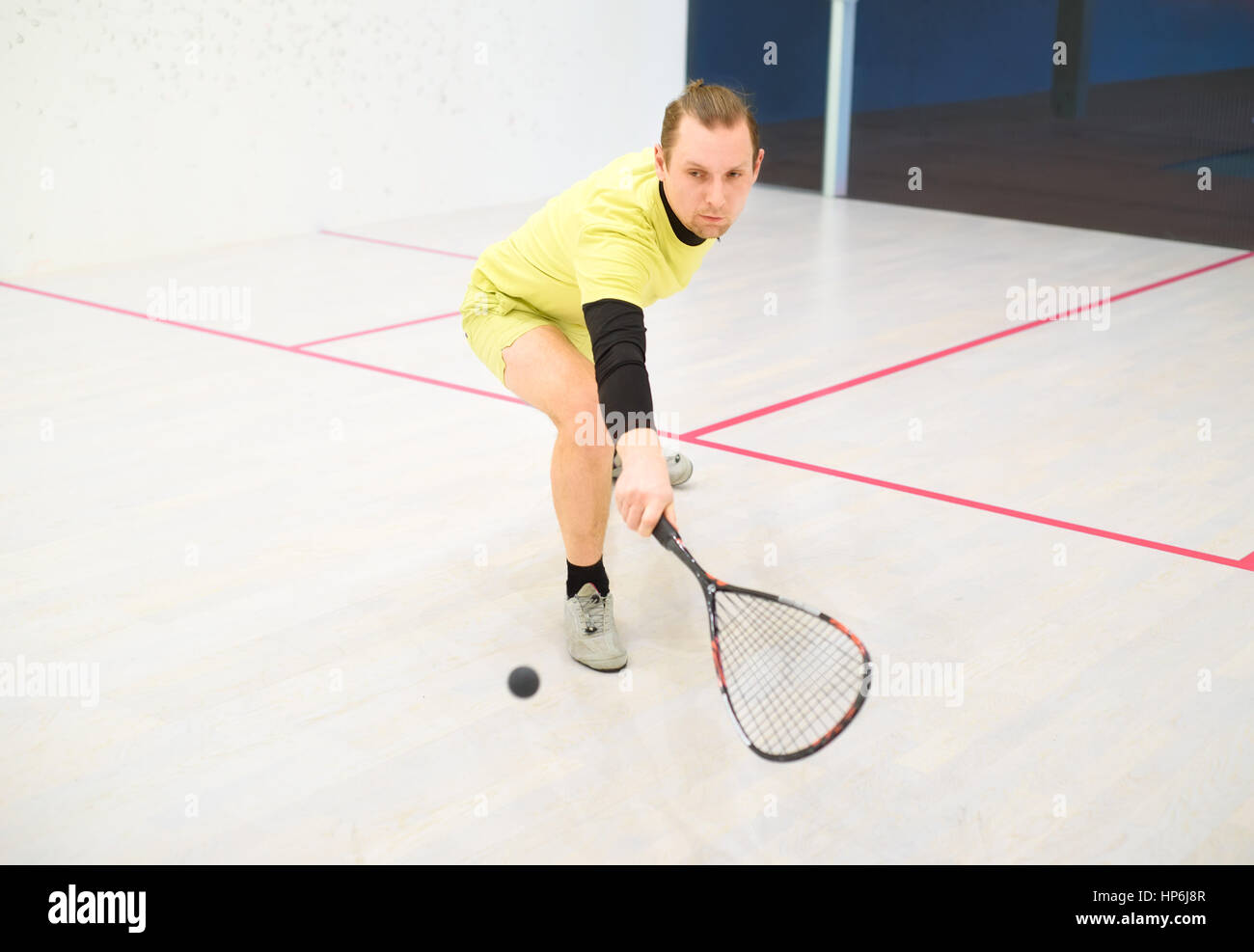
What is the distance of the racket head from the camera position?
1758mm

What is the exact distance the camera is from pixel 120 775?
1844 millimetres

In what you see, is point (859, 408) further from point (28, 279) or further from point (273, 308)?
point (28, 279)

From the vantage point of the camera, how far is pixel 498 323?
2.30m

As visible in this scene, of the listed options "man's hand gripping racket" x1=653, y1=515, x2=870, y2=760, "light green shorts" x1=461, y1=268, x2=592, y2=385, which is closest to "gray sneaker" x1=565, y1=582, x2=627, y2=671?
"man's hand gripping racket" x1=653, y1=515, x2=870, y2=760

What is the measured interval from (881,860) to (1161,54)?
4980mm

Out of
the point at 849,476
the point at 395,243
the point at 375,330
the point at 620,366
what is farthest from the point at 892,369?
the point at 395,243

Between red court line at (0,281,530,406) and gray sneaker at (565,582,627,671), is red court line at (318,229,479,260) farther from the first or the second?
gray sneaker at (565,582,627,671)

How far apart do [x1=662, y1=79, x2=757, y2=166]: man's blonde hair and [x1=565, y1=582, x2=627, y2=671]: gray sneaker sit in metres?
0.69

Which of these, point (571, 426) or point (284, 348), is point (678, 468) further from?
point (284, 348)

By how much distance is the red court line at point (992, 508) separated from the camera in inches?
102

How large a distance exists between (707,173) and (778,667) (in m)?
0.69

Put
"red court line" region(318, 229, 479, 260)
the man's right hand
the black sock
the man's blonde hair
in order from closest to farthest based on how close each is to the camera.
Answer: the man's right hand, the man's blonde hair, the black sock, "red court line" region(318, 229, 479, 260)

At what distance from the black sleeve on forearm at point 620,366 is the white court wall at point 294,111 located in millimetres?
3664

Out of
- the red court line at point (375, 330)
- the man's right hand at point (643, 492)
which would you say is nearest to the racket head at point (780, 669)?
the man's right hand at point (643, 492)
